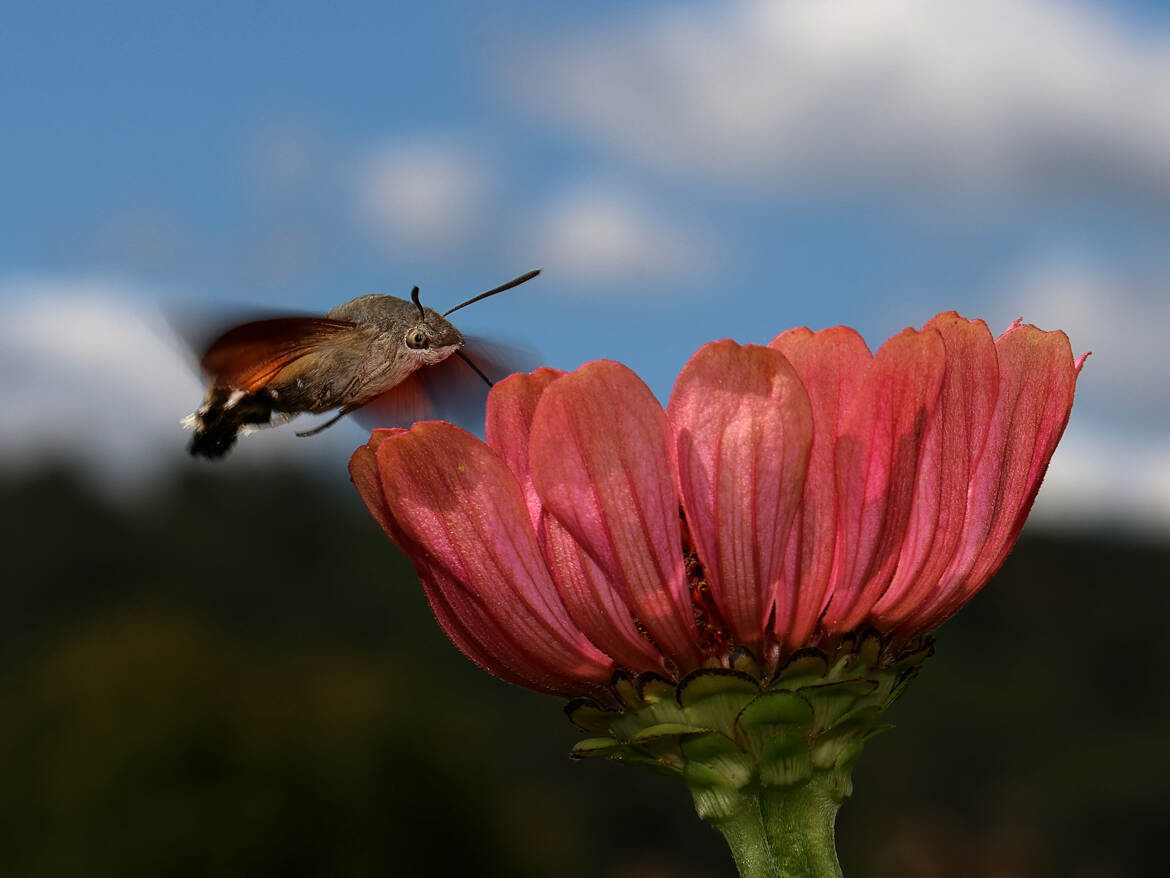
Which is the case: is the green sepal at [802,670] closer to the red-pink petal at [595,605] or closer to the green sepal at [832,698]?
the green sepal at [832,698]

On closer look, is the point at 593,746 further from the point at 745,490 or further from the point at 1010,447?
the point at 1010,447

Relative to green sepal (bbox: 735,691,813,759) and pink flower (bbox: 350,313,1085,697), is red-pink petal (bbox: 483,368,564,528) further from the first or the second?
green sepal (bbox: 735,691,813,759)

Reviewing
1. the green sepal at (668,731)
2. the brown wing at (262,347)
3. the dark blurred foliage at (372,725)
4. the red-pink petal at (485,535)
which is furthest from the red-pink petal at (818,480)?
the dark blurred foliage at (372,725)

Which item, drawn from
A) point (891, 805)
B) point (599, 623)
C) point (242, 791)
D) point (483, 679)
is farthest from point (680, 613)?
point (483, 679)

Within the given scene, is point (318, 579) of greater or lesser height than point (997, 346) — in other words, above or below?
below

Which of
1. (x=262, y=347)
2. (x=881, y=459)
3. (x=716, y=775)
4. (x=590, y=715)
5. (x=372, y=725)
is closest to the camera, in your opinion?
(x=881, y=459)

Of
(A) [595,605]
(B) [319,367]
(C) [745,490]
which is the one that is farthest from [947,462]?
(B) [319,367]

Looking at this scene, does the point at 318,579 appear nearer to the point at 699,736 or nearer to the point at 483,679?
the point at 483,679
